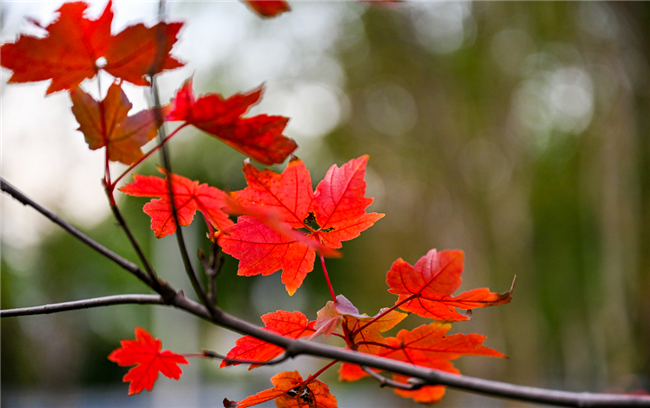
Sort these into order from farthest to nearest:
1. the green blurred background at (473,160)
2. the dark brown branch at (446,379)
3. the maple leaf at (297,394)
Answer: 1. the green blurred background at (473,160)
2. the maple leaf at (297,394)
3. the dark brown branch at (446,379)

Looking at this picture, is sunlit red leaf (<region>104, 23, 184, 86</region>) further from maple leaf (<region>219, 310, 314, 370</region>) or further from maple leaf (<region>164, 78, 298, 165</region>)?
maple leaf (<region>219, 310, 314, 370</region>)

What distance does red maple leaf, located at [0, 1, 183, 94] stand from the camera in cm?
22

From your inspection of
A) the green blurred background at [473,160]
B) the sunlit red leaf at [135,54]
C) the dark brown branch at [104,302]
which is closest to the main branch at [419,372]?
the dark brown branch at [104,302]

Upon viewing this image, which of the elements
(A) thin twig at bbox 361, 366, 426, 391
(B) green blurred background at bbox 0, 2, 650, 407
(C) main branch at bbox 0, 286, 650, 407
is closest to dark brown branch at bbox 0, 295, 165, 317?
(C) main branch at bbox 0, 286, 650, 407

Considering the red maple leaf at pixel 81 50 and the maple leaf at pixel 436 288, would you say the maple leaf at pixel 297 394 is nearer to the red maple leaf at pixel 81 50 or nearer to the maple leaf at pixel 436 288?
the maple leaf at pixel 436 288

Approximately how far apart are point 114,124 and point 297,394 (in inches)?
7.2

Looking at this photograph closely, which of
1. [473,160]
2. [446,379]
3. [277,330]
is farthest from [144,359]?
[473,160]

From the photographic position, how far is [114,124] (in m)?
0.23

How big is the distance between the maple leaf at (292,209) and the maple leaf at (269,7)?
0.08m

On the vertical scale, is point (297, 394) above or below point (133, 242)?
below

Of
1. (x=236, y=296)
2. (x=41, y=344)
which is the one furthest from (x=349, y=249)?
(x=41, y=344)

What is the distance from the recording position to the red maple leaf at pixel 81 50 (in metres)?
0.22

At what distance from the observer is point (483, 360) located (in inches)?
123

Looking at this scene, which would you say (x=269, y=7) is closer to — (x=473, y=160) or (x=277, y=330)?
(x=277, y=330)
